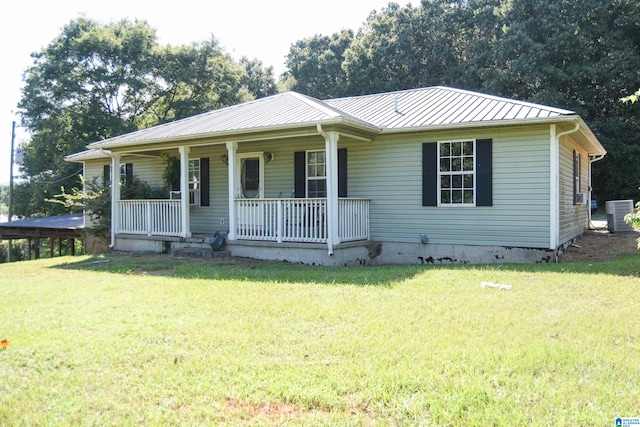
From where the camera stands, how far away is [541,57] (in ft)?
78.0

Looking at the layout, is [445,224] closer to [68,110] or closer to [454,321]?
[454,321]

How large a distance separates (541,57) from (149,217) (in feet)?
67.4

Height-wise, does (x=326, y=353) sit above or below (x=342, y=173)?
below

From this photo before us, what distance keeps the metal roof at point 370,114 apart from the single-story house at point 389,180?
46mm

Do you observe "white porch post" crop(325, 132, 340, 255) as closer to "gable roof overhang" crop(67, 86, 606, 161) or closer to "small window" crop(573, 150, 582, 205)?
"gable roof overhang" crop(67, 86, 606, 161)

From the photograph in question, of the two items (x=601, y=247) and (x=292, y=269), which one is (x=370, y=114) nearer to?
(x=292, y=269)

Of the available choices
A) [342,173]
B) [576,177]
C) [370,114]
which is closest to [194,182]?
[342,173]

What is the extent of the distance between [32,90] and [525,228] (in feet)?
93.8

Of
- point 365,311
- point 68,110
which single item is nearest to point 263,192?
point 365,311

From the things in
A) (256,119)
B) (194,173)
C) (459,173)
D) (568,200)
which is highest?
(256,119)

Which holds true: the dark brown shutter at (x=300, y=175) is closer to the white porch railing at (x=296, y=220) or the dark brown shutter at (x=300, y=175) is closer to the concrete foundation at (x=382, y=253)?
the white porch railing at (x=296, y=220)

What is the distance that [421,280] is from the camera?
7.58 m

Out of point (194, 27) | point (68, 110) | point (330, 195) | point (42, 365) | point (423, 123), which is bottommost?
point (42, 365)

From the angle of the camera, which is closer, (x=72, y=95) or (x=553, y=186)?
(x=553, y=186)
